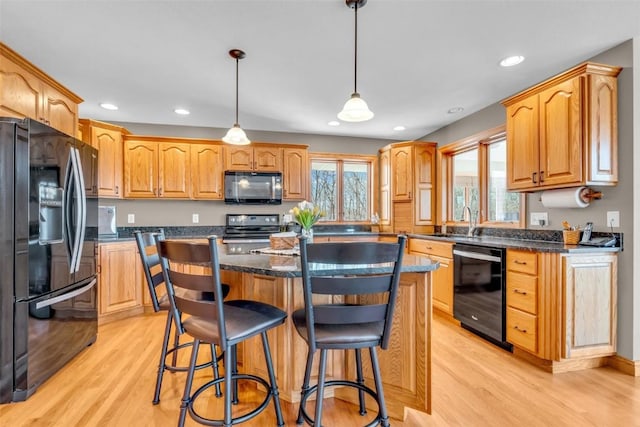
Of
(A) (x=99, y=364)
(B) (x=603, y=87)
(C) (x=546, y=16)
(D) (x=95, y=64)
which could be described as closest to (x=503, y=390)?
(B) (x=603, y=87)

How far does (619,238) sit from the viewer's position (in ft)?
7.51

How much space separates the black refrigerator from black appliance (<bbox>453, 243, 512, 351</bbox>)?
3291mm

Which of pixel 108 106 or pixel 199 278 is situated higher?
pixel 108 106

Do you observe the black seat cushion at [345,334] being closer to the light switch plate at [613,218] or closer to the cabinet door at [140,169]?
the light switch plate at [613,218]

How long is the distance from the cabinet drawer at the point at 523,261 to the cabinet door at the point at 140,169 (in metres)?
4.01

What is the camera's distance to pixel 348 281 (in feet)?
3.98

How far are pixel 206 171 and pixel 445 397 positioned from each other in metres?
3.65

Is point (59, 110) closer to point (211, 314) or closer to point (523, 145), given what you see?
point (211, 314)

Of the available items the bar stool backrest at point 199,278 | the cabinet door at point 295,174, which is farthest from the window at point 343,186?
the bar stool backrest at point 199,278

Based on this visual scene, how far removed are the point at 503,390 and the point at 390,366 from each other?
0.92 meters

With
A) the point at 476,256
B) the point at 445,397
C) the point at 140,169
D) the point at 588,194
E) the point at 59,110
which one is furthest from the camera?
the point at 140,169

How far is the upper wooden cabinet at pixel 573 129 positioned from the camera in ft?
7.45

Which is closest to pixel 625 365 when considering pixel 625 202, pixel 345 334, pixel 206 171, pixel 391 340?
pixel 625 202

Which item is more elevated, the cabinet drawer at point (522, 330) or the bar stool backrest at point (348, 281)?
the bar stool backrest at point (348, 281)
